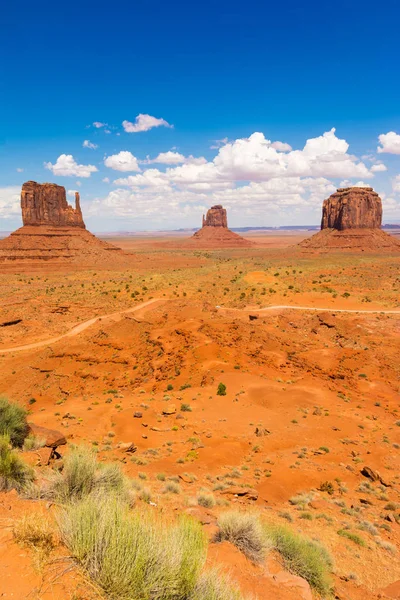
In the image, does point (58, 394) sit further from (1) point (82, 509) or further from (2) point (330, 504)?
(1) point (82, 509)

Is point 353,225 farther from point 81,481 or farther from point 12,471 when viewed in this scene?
point 12,471

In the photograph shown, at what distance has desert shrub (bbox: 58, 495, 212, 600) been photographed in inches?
175

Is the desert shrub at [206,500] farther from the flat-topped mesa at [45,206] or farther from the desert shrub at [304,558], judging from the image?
the flat-topped mesa at [45,206]

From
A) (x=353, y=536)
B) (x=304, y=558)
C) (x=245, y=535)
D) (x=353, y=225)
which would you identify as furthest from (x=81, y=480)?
(x=353, y=225)

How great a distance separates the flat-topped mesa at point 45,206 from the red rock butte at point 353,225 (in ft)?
248

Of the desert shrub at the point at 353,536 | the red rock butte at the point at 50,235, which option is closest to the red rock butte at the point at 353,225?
the red rock butte at the point at 50,235

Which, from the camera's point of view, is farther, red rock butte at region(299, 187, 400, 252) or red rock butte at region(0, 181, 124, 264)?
red rock butte at region(299, 187, 400, 252)

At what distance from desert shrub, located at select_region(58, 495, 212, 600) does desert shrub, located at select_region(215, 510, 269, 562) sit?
2.40 meters

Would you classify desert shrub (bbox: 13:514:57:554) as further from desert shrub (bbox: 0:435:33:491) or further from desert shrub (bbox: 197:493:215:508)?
desert shrub (bbox: 197:493:215:508)

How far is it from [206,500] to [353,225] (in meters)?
119

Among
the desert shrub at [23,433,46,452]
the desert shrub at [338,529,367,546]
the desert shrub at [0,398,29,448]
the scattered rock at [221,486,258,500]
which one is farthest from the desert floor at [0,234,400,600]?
the desert shrub at [0,398,29,448]

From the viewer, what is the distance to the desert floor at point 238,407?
28.2ft

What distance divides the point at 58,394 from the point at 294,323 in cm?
2101

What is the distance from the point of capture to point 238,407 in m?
19.5
